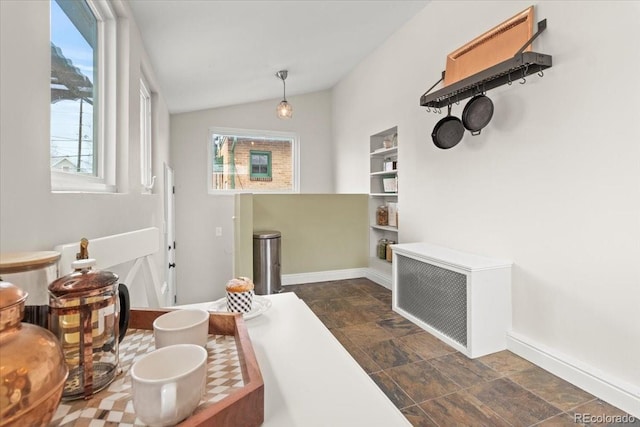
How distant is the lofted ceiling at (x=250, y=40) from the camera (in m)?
2.25

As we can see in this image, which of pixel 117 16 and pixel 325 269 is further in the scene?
pixel 325 269

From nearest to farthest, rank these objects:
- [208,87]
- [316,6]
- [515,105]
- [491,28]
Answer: [515,105]
[491,28]
[316,6]
[208,87]

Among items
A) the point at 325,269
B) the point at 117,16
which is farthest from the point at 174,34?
the point at 325,269

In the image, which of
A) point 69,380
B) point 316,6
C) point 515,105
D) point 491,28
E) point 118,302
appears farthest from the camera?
point 316,6

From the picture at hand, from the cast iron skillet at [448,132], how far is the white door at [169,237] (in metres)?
3.06

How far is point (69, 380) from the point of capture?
0.56 meters

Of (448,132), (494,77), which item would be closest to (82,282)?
(494,77)

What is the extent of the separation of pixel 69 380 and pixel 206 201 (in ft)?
14.9

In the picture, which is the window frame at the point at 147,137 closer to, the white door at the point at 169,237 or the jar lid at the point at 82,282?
the white door at the point at 169,237

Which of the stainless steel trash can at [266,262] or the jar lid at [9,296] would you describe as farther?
the stainless steel trash can at [266,262]

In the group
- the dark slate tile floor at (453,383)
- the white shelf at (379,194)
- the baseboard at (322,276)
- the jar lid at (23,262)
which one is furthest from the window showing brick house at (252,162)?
the jar lid at (23,262)

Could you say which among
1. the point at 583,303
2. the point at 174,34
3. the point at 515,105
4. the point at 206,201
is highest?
the point at 174,34

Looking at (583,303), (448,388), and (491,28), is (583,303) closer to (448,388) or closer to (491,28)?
(448,388)

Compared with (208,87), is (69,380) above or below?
below
